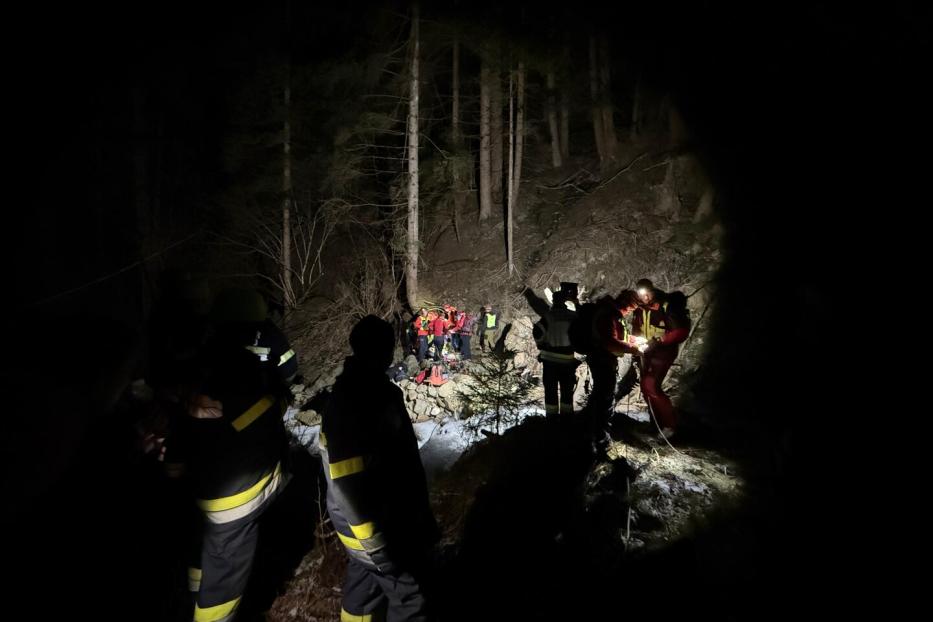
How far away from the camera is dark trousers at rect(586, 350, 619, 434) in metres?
4.82

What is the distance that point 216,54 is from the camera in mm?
12172

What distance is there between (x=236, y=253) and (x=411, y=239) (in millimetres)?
7667

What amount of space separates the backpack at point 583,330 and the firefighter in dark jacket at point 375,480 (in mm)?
3191

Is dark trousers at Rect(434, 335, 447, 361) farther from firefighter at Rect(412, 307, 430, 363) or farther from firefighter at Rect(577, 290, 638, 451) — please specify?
firefighter at Rect(577, 290, 638, 451)

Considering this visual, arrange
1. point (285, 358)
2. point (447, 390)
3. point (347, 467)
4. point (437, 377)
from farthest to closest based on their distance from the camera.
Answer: point (437, 377), point (447, 390), point (285, 358), point (347, 467)

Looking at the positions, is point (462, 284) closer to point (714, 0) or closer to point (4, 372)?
point (714, 0)

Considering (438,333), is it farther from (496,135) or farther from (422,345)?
(496,135)

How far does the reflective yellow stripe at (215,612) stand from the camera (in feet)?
8.16

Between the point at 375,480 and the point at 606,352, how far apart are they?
351 cm

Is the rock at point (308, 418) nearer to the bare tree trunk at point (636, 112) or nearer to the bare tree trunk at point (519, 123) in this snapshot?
the bare tree trunk at point (519, 123)

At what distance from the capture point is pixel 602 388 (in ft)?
15.9

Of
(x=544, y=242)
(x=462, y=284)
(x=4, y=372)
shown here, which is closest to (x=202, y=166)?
(x=462, y=284)

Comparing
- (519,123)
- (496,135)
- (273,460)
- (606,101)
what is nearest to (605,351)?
(273,460)

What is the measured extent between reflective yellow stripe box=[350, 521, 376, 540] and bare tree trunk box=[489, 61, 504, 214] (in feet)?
41.7
